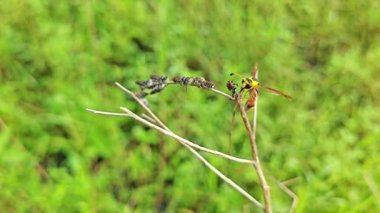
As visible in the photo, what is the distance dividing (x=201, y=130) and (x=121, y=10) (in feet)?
1.98

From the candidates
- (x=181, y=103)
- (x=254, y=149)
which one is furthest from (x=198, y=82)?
(x=181, y=103)

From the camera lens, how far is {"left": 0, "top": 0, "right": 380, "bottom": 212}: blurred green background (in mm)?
1638

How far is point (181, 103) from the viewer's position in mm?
1853

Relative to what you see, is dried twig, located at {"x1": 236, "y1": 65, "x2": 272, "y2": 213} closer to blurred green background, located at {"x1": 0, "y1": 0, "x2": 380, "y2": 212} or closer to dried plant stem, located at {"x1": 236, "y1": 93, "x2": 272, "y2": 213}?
dried plant stem, located at {"x1": 236, "y1": 93, "x2": 272, "y2": 213}

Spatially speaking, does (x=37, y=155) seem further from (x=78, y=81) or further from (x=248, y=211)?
(x=248, y=211)

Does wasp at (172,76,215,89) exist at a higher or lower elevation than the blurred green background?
lower

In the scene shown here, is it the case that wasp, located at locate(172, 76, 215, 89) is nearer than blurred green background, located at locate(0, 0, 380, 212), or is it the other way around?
wasp, located at locate(172, 76, 215, 89)

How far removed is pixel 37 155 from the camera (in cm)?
177

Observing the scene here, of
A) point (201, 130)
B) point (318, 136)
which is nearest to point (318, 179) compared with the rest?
point (318, 136)

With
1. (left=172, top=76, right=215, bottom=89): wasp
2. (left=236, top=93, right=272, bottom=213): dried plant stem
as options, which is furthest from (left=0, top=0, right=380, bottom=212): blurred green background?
(left=172, top=76, right=215, bottom=89): wasp

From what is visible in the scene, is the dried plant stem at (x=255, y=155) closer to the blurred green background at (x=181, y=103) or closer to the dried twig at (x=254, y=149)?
the dried twig at (x=254, y=149)

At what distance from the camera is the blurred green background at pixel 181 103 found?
1638 millimetres

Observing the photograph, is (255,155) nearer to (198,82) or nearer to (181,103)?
(198,82)

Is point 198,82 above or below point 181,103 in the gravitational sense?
below
